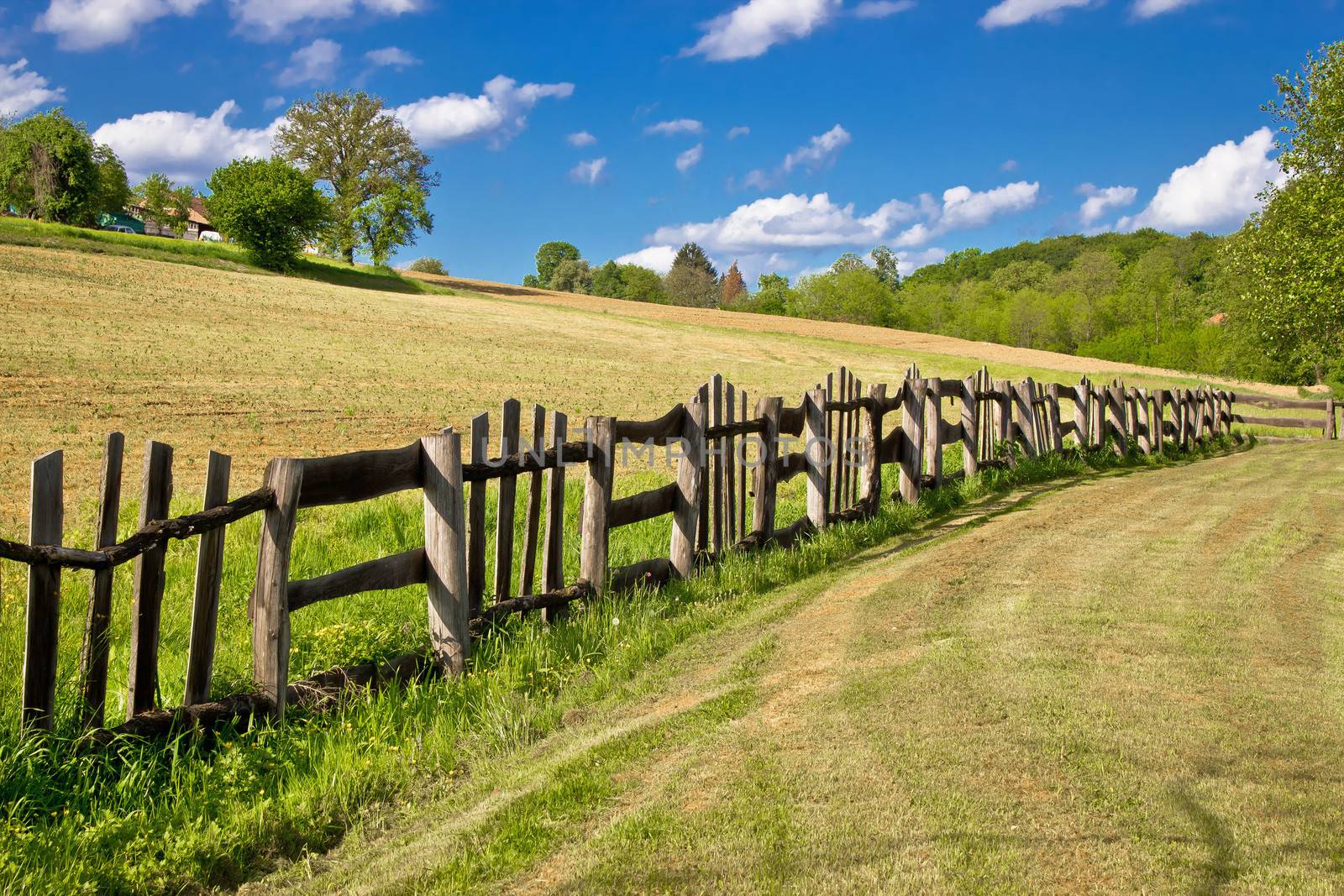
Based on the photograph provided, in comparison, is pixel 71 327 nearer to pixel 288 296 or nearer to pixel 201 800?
pixel 288 296

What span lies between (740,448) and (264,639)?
529 centimetres

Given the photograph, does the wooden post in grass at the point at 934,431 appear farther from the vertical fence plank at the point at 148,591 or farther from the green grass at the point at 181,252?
the green grass at the point at 181,252

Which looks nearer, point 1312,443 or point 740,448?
point 740,448

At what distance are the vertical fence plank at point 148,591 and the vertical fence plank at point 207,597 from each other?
17cm

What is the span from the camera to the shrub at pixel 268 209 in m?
60.4

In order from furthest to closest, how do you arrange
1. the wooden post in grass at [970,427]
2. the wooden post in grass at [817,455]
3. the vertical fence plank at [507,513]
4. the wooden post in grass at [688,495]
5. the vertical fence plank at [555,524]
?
the wooden post in grass at [970,427] < the wooden post in grass at [817,455] < the wooden post in grass at [688,495] < the vertical fence plank at [555,524] < the vertical fence plank at [507,513]

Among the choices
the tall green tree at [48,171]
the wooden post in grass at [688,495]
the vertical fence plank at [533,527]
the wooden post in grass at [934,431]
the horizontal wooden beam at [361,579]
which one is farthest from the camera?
the tall green tree at [48,171]

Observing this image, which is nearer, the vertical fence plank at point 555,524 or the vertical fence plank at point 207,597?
the vertical fence plank at point 207,597

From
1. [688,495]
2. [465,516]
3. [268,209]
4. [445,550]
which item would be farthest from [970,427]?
[268,209]

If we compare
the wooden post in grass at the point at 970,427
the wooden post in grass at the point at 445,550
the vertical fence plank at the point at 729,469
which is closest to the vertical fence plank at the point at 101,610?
the wooden post in grass at the point at 445,550

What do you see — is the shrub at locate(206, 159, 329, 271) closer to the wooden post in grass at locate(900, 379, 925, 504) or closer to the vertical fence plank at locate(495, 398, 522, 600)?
the wooden post in grass at locate(900, 379, 925, 504)

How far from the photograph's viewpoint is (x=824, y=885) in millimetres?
3262

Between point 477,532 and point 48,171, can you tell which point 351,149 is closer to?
point 48,171

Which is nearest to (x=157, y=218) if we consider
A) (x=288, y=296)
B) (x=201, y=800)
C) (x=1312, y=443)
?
(x=288, y=296)
